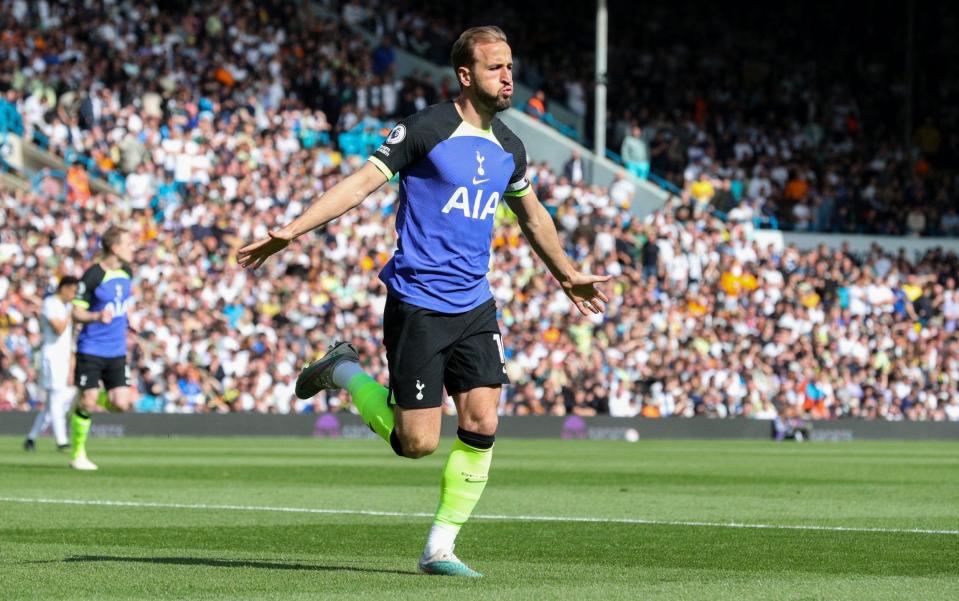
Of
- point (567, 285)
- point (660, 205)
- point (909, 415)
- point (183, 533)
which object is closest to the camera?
point (567, 285)

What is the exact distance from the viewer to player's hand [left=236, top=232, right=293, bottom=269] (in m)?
7.62

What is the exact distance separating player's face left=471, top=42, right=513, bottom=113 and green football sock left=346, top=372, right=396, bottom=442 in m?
1.49

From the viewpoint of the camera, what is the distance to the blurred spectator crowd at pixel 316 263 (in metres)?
30.0

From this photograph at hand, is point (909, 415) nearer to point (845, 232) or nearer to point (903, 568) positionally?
point (845, 232)

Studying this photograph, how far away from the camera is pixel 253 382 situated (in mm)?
29859

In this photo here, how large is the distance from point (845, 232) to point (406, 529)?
96.6ft

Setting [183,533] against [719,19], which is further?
[719,19]

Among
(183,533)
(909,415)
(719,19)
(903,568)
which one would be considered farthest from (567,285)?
(719,19)

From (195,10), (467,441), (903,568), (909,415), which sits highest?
(195,10)

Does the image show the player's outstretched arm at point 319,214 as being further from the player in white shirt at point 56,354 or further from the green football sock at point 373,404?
the player in white shirt at point 56,354

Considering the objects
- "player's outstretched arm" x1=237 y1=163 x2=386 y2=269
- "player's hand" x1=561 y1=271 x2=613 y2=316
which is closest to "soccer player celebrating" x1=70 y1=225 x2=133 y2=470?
"player's hand" x1=561 y1=271 x2=613 y2=316

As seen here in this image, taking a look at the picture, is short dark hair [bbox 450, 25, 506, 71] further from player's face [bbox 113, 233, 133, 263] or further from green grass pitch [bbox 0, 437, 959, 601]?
player's face [bbox 113, 233, 133, 263]

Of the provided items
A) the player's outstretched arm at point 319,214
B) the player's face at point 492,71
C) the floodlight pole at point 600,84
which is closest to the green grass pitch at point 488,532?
the player's outstretched arm at point 319,214

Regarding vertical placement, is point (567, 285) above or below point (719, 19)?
below
